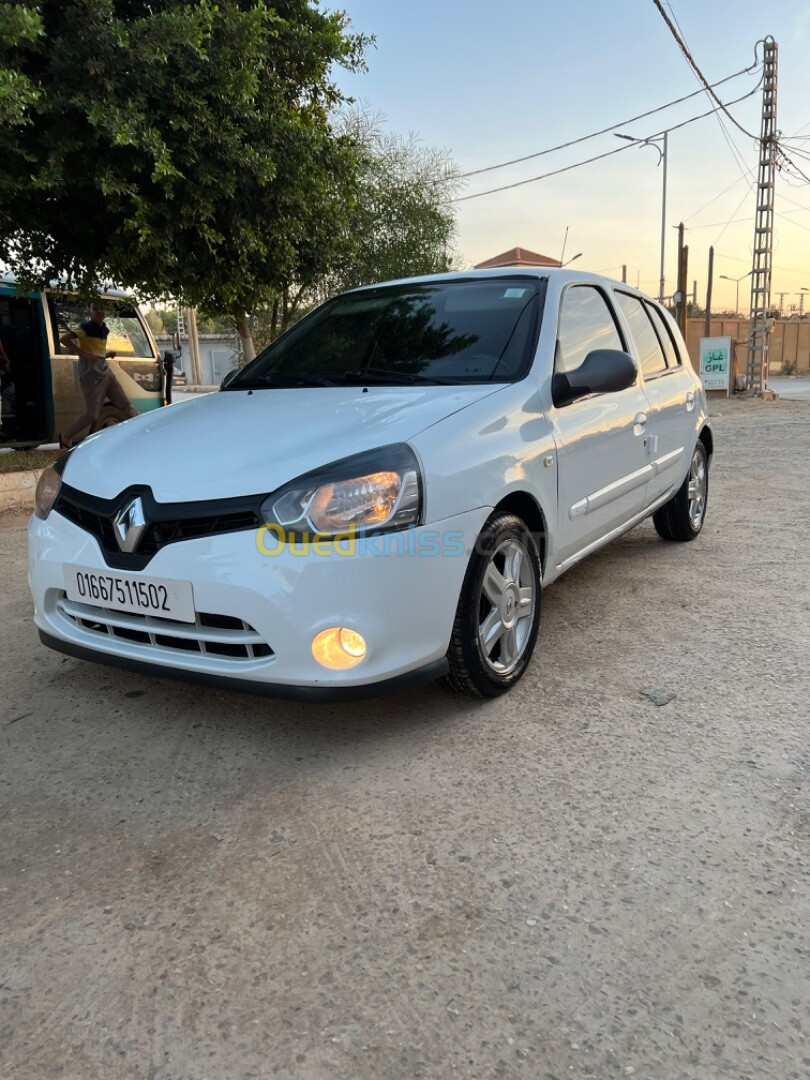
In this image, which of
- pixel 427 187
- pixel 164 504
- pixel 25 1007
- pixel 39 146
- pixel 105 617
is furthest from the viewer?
pixel 427 187

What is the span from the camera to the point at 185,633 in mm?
2463

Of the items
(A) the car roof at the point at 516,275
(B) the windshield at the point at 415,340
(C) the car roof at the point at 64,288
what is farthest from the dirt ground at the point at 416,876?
(C) the car roof at the point at 64,288

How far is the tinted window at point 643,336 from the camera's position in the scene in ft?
14.2

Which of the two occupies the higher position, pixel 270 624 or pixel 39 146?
pixel 39 146

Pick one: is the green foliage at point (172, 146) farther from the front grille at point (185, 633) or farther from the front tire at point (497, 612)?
the front tire at point (497, 612)

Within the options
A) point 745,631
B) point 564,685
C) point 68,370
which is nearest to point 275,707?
point 564,685

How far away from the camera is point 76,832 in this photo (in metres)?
2.20

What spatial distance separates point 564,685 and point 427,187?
15.1 metres

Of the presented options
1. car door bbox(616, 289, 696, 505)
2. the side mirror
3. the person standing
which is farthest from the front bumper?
the person standing

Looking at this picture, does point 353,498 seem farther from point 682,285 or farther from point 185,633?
point 682,285

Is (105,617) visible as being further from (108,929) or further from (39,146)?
(39,146)

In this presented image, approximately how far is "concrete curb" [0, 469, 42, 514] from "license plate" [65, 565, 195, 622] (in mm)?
4820

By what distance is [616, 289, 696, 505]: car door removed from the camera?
14.1 ft

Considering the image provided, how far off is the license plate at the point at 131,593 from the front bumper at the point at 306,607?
28 mm
